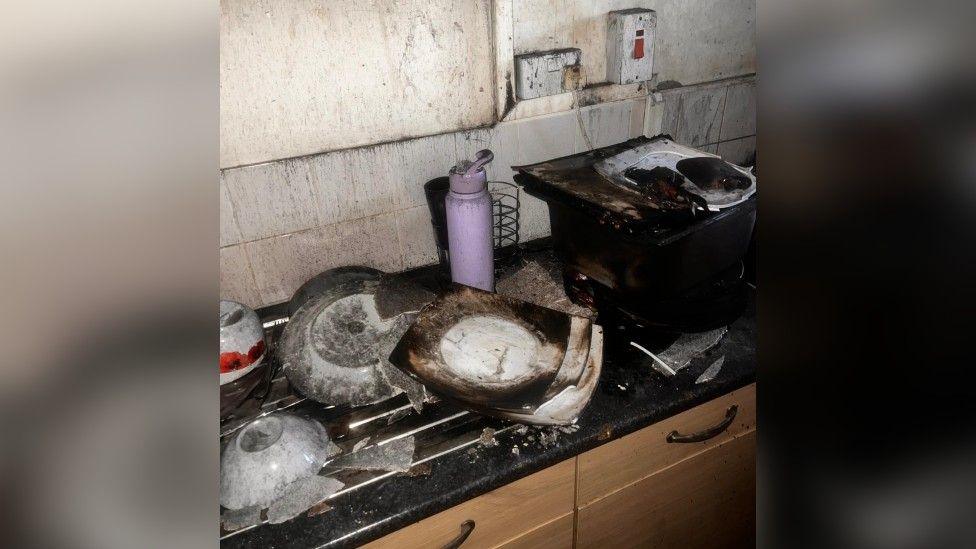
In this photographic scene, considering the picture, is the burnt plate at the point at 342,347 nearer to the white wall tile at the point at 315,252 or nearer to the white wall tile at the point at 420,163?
the white wall tile at the point at 315,252

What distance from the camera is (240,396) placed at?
3.82ft

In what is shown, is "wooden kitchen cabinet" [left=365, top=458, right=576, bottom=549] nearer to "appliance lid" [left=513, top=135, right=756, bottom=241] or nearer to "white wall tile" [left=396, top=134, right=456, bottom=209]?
"appliance lid" [left=513, top=135, right=756, bottom=241]

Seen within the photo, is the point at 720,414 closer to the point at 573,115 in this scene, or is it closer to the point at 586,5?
the point at 573,115

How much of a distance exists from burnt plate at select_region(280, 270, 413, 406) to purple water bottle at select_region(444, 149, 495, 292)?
229 millimetres

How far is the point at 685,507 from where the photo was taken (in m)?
1.35

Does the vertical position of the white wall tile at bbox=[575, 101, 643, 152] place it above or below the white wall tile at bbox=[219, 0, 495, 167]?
below

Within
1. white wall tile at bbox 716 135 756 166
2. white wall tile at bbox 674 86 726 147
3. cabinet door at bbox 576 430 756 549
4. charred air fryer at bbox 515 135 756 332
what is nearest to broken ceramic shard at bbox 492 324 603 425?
charred air fryer at bbox 515 135 756 332

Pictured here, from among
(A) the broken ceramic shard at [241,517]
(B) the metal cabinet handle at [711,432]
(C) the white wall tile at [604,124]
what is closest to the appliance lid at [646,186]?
(C) the white wall tile at [604,124]

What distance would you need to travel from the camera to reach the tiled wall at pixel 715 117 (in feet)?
5.87

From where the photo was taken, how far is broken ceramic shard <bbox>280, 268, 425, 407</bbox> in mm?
1126

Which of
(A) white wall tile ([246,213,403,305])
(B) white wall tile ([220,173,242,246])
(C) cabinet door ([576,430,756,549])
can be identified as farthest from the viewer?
(A) white wall tile ([246,213,403,305])
